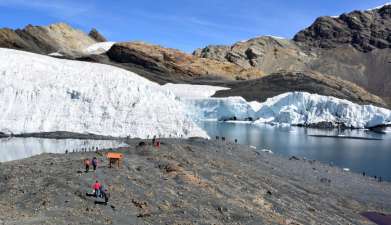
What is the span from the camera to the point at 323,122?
378ft

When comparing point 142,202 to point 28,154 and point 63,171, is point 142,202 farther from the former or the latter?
Result: point 28,154

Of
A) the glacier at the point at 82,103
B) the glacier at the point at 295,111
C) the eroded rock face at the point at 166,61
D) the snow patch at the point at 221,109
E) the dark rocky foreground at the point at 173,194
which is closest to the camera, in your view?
the dark rocky foreground at the point at 173,194

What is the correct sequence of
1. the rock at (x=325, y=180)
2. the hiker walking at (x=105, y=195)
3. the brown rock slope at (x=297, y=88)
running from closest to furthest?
1. the hiker walking at (x=105, y=195)
2. the rock at (x=325, y=180)
3. the brown rock slope at (x=297, y=88)

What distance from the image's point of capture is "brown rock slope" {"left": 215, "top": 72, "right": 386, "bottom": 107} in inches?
5387

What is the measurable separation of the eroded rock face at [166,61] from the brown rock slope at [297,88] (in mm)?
24570

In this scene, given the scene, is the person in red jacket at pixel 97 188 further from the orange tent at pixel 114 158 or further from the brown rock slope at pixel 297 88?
the brown rock slope at pixel 297 88

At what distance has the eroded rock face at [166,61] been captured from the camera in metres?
172

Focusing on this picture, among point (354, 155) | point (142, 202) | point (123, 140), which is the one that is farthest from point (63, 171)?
point (354, 155)

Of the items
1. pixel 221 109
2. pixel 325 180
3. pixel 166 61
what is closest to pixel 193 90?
pixel 221 109

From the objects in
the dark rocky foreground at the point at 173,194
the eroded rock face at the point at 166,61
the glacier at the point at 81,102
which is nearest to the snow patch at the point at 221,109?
the eroded rock face at the point at 166,61

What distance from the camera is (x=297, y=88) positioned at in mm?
142000

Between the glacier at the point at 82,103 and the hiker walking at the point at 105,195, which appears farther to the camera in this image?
the glacier at the point at 82,103

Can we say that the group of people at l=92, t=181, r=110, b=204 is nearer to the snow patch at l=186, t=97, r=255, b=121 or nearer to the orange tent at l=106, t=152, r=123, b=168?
the orange tent at l=106, t=152, r=123, b=168

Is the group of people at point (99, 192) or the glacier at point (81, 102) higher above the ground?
the glacier at point (81, 102)
